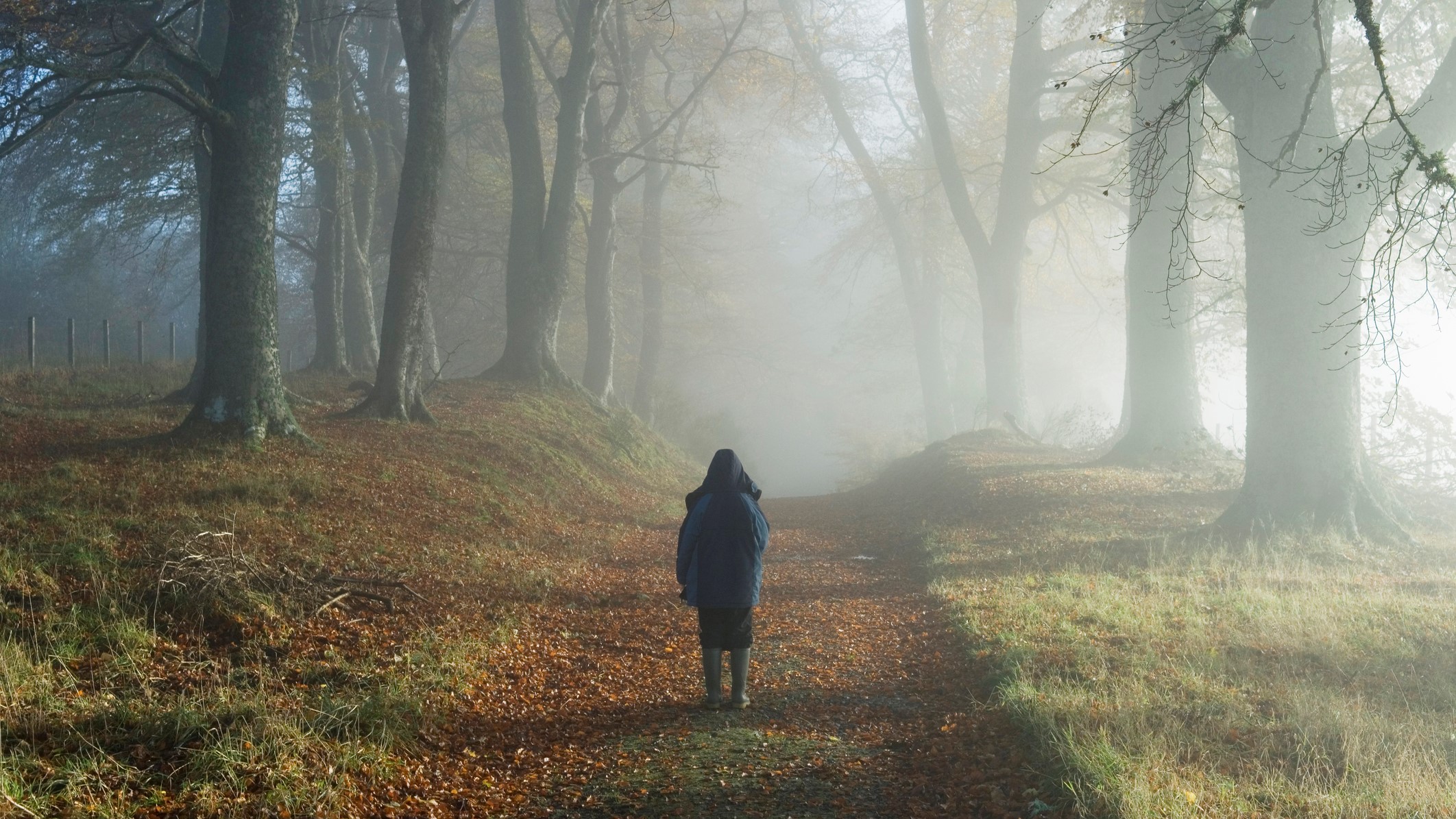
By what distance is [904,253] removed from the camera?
1162 inches

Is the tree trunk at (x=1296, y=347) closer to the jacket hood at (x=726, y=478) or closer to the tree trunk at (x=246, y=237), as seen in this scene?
the jacket hood at (x=726, y=478)

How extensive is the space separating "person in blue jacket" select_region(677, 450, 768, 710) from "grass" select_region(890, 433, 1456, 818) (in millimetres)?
1753

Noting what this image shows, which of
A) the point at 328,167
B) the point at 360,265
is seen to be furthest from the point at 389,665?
the point at 328,167

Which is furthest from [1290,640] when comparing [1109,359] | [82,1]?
[1109,359]

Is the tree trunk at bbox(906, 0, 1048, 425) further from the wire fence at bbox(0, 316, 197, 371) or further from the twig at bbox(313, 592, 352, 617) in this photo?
the twig at bbox(313, 592, 352, 617)

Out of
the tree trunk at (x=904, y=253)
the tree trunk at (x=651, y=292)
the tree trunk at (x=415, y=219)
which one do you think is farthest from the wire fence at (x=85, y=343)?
the tree trunk at (x=904, y=253)

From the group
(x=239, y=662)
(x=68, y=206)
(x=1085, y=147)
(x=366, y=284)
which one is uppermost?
(x=1085, y=147)

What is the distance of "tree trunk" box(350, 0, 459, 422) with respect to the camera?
13.5 meters

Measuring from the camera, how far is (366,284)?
2041 cm

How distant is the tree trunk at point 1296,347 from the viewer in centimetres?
1145

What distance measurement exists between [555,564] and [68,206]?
50.2ft

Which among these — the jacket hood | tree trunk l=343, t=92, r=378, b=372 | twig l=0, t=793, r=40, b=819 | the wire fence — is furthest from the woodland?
the jacket hood

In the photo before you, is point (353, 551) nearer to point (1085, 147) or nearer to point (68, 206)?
point (68, 206)

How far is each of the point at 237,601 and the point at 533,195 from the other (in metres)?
14.4
